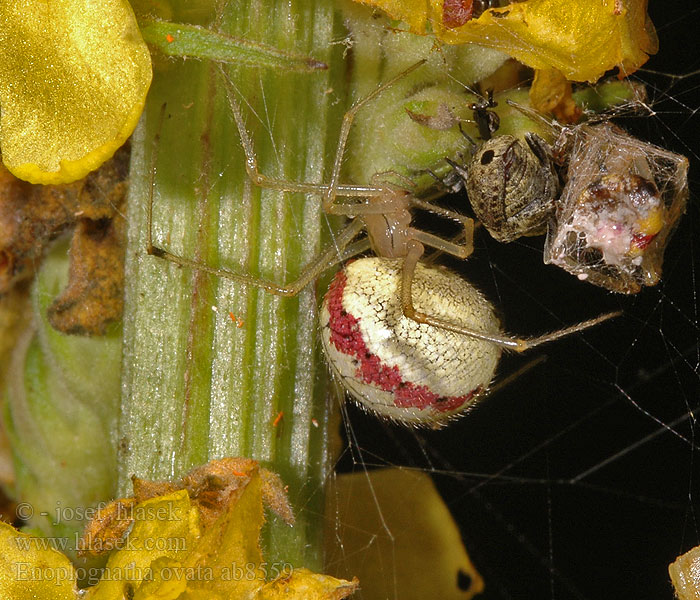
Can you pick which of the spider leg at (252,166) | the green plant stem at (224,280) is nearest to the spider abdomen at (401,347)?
the green plant stem at (224,280)

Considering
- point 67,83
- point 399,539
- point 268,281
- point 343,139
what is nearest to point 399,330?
point 268,281

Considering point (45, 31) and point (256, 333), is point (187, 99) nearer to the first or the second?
point (45, 31)

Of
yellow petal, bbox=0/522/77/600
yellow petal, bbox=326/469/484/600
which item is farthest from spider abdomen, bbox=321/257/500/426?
yellow petal, bbox=0/522/77/600

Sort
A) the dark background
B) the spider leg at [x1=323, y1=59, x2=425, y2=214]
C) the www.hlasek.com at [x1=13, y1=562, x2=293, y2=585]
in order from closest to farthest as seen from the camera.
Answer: the www.hlasek.com at [x1=13, y1=562, x2=293, y2=585] < the spider leg at [x1=323, y1=59, x2=425, y2=214] < the dark background

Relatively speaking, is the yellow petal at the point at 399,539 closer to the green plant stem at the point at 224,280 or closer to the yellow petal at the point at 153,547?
the green plant stem at the point at 224,280

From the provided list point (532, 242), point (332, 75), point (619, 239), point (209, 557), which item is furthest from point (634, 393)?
point (209, 557)

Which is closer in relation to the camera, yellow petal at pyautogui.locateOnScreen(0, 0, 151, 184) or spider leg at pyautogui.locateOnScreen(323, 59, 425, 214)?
yellow petal at pyautogui.locateOnScreen(0, 0, 151, 184)

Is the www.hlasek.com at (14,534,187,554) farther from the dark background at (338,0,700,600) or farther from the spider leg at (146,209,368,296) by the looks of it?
the dark background at (338,0,700,600)
